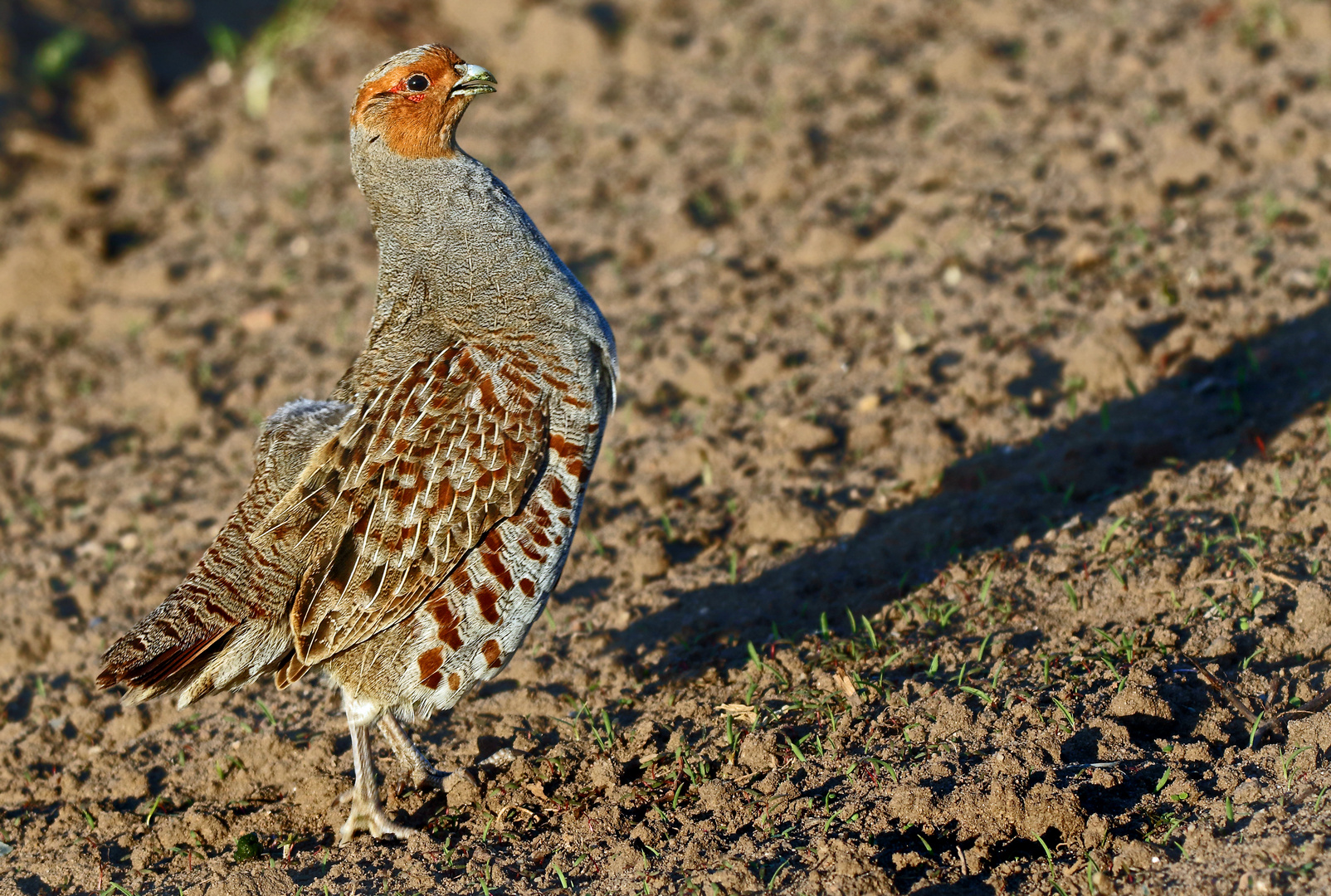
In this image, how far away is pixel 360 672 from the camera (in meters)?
3.82

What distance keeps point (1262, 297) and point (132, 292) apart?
6.48 meters

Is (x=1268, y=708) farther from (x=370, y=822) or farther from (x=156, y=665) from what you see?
(x=156, y=665)

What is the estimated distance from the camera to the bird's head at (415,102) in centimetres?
407

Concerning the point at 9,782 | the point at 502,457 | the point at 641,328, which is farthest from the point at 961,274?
the point at 9,782

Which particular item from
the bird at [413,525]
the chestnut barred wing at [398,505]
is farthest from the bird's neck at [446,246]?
the chestnut barred wing at [398,505]

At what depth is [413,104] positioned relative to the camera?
4094 mm

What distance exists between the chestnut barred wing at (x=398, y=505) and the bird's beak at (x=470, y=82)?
Answer: 41.1 inches

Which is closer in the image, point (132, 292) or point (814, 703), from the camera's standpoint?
point (814, 703)

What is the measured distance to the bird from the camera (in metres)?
3.71

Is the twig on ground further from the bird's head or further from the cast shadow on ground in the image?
the bird's head

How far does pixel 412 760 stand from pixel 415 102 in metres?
2.11

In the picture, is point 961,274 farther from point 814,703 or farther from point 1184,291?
point 814,703

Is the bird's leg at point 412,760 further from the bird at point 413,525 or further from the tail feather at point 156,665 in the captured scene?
the tail feather at point 156,665

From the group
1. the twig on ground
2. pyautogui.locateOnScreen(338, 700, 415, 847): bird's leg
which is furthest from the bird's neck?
the twig on ground
